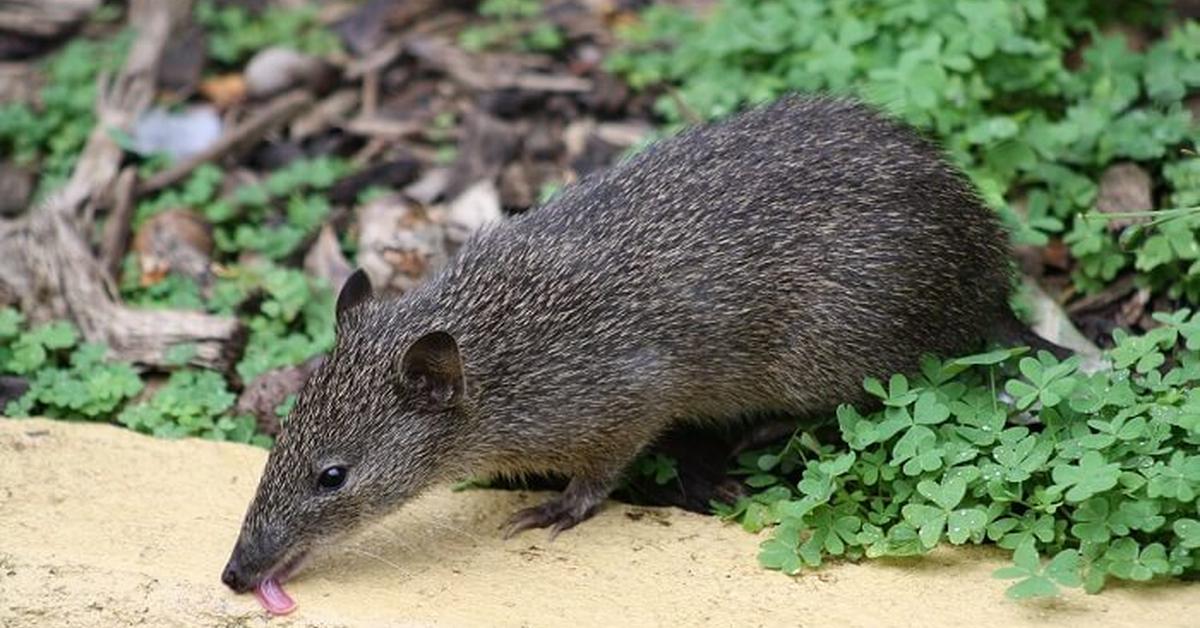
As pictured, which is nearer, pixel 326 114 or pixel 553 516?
pixel 553 516

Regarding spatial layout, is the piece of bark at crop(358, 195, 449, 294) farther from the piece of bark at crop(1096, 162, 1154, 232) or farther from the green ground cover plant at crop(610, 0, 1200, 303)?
the piece of bark at crop(1096, 162, 1154, 232)

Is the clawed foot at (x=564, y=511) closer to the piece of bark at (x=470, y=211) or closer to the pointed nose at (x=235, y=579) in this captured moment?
the pointed nose at (x=235, y=579)

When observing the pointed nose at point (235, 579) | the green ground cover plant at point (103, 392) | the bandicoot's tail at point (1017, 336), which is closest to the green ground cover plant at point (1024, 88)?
the bandicoot's tail at point (1017, 336)

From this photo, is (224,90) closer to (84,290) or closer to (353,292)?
(84,290)

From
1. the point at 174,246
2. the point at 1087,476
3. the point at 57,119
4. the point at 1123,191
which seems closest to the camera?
the point at 1087,476

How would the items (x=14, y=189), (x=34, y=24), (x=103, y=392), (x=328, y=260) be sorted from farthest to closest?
(x=34, y=24) → (x=14, y=189) → (x=328, y=260) → (x=103, y=392)

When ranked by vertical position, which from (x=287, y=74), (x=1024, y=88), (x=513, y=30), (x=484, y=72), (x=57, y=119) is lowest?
(x=57, y=119)

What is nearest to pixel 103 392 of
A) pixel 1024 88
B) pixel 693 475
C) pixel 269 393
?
pixel 269 393

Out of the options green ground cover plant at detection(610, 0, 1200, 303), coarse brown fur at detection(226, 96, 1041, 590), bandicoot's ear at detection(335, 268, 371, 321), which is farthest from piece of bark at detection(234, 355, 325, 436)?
green ground cover plant at detection(610, 0, 1200, 303)
